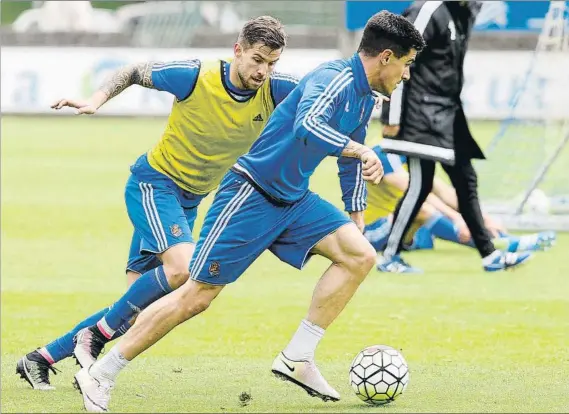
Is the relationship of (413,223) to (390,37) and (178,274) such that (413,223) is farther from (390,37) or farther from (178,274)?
(390,37)

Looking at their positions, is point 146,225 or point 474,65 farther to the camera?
point 474,65

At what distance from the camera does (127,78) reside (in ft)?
22.6

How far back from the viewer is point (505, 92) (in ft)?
83.3

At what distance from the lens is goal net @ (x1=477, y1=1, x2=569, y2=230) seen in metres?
14.1

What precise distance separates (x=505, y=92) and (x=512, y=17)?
→ 848cm

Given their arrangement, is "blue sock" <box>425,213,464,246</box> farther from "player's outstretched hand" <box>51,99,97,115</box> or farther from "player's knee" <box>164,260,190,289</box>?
"player's outstretched hand" <box>51,99,97,115</box>

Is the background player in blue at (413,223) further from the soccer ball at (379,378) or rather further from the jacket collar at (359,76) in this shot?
the jacket collar at (359,76)

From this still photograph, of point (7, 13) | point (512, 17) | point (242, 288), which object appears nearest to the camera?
point (242, 288)

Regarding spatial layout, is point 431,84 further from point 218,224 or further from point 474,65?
point 474,65

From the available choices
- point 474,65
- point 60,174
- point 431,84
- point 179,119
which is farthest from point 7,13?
point 179,119

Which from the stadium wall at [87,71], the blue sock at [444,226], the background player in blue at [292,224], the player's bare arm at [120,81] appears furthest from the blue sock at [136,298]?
the stadium wall at [87,71]

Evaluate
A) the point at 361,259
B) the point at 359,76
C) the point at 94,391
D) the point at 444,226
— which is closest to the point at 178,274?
the point at 94,391

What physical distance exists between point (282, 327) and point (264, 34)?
106 inches

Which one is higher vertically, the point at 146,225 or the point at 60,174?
the point at 146,225
